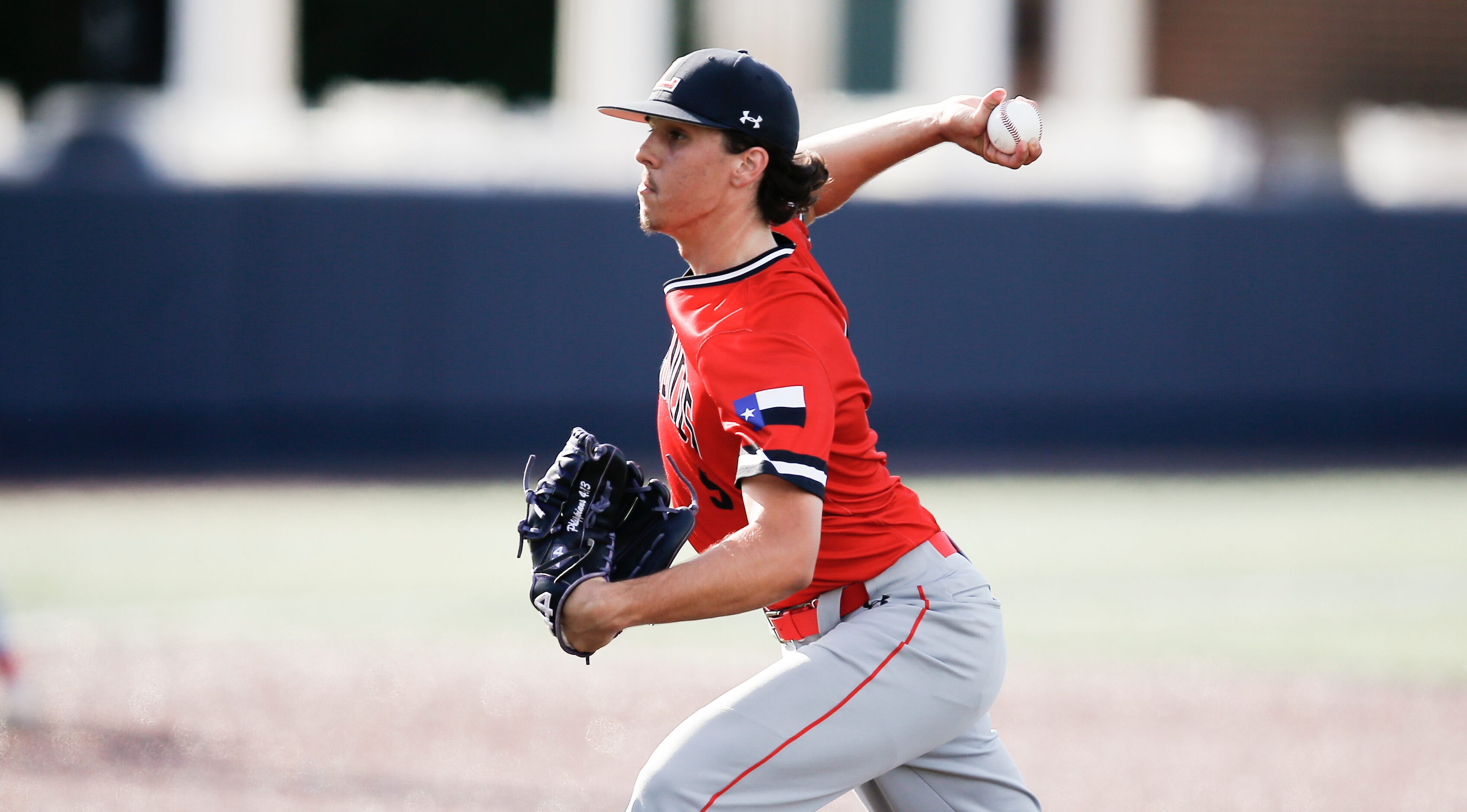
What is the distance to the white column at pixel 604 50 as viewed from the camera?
1526 centimetres

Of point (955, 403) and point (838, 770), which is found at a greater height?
point (838, 770)

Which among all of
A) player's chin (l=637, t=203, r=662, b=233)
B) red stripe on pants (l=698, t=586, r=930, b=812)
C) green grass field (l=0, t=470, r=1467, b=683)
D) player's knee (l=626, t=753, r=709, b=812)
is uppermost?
player's chin (l=637, t=203, r=662, b=233)

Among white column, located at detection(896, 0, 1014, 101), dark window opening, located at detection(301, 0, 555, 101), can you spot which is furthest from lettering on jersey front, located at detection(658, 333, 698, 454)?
white column, located at detection(896, 0, 1014, 101)

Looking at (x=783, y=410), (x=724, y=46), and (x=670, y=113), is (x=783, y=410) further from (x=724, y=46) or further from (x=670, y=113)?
(x=724, y=46)

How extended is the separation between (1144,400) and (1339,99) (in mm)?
4911

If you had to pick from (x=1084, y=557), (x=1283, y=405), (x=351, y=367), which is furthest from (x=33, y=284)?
(x=1283, y=405)

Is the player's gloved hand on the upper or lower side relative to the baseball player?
upper

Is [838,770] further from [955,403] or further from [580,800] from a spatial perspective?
[955,403]

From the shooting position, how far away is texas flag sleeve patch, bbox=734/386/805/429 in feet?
9.44

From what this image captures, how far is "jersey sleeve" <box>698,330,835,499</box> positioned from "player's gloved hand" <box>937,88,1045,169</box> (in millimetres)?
920

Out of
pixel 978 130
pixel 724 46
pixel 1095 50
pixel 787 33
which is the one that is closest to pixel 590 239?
pixel 724 46

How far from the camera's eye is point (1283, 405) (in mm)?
14461

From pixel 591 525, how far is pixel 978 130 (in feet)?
4.62

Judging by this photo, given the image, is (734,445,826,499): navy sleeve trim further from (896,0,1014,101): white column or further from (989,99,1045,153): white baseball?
(896,0,1014,101): white column
